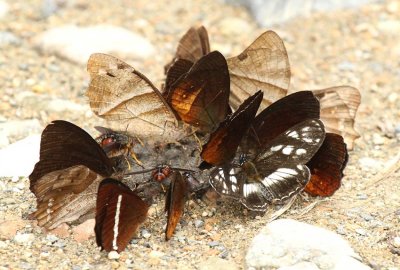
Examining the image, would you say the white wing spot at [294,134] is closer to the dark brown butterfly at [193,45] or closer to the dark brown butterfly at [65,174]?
the dark brown butterfly at [65,174]

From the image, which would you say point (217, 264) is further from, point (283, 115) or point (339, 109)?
point (339, 109)

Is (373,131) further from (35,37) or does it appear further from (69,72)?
(35,37)

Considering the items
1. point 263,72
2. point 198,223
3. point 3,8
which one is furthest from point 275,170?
point 3,8

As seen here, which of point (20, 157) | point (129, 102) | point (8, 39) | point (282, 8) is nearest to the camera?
point (129, 102)

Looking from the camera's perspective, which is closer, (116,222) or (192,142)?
(116,222)

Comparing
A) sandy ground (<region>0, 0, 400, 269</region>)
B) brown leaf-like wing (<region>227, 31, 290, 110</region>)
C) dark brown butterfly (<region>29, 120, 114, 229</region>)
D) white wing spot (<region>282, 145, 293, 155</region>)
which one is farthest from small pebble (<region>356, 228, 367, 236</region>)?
dark brown butterfly (<region>29, 120, 114, 229</region>)

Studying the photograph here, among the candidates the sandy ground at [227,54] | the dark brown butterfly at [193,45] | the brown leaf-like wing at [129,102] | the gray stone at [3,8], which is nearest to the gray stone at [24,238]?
the sandy ground at [227,54]
